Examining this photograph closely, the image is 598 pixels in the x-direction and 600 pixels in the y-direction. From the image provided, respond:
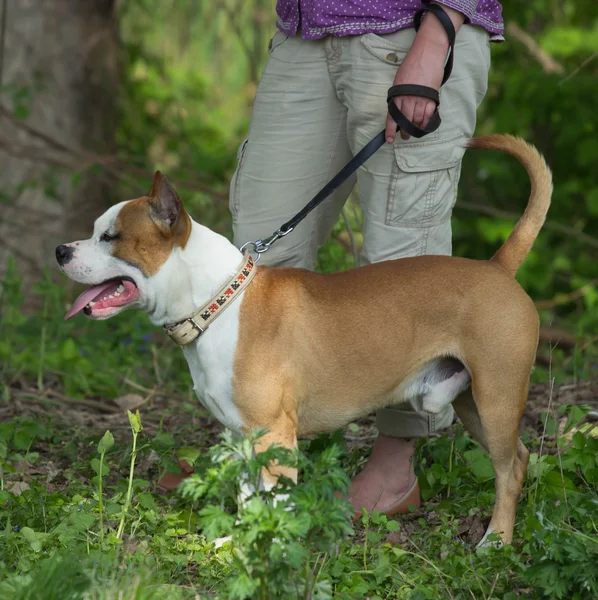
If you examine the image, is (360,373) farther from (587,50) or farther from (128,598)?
(587,50)

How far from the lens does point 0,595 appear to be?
2553mm

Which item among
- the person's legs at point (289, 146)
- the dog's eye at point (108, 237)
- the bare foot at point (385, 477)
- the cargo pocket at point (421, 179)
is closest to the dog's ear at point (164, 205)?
the dog's eye at point (108, 237)

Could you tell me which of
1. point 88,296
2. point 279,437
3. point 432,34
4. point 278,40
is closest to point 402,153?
point 432,34

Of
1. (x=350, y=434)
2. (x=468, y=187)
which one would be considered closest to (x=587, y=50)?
(x=468, y=187)

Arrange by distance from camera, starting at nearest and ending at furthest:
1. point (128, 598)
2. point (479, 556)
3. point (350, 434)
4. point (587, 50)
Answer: point (128, 598) < point (479, 556) < point (350, 434) < point (587, 50)

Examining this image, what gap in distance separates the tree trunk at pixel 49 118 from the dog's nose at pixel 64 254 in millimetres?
3827

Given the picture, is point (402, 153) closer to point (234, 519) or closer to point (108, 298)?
point (108, 298)

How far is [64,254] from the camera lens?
3.32m

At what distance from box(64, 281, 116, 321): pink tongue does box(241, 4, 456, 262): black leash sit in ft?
1.79

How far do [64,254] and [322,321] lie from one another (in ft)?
3.16

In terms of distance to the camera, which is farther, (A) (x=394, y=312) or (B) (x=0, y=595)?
(A) (x=394, y=312)

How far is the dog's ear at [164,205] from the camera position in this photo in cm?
326

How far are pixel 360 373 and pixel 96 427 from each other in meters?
1.76

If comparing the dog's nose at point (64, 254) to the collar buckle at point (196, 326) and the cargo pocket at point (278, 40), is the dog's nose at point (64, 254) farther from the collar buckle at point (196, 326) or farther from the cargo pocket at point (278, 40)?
the cargo pocket at point (278, 40)
